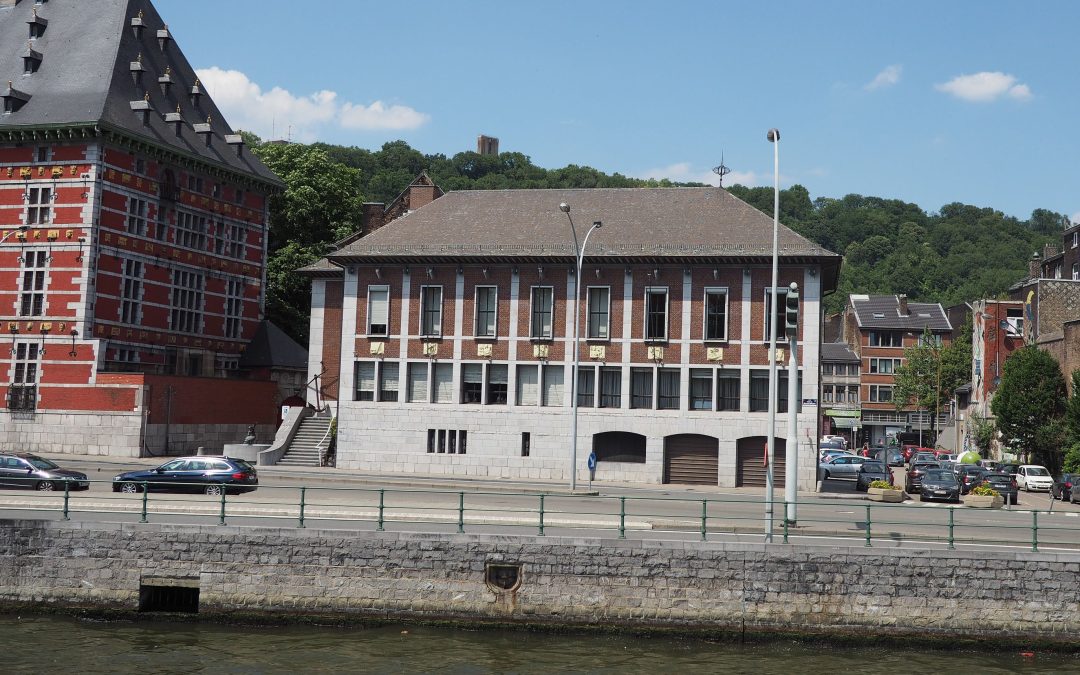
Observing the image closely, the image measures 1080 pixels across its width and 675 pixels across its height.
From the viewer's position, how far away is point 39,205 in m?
54.5

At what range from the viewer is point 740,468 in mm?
47969

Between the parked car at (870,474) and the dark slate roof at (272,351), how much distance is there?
110 feet

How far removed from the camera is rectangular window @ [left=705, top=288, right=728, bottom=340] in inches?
1919

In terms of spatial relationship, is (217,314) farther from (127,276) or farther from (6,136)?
(6,136)

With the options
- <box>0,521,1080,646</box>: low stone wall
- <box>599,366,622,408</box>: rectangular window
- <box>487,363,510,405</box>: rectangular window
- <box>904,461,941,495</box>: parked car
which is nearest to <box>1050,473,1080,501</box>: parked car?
<box>904,461,941,495</box>: parked car

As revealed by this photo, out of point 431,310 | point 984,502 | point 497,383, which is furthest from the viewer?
point 431,310

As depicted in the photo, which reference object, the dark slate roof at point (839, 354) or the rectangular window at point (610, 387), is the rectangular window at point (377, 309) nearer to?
the rectangular window at point (610, 387)

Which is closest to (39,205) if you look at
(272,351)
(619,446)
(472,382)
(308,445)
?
(272,351)

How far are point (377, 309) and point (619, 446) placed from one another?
13.8 metres

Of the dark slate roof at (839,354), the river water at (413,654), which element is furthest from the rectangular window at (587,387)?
the dark slate roof at (839,354)

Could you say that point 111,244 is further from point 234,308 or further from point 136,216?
point 234,308

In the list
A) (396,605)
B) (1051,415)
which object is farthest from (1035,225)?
(396,605)

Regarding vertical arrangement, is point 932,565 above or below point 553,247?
below

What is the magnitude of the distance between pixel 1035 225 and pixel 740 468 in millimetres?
174471
